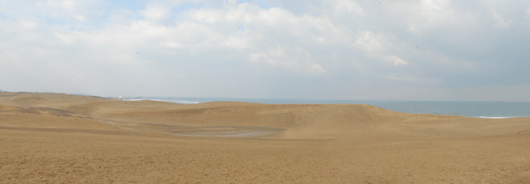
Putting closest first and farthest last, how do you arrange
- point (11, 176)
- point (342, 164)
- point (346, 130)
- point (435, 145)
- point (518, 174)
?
point (11, 176) < point (518, 174) < point (342, 164) < point (435, 145) < point (346, 130)

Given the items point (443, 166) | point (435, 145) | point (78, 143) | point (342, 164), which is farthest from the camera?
point (435, 145)

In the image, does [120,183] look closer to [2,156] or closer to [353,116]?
[2,156]

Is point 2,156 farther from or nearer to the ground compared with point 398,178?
farther from the ground

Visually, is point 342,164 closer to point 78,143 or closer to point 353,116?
point 78,143

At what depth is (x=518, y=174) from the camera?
7.36m

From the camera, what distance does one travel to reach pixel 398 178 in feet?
26.0

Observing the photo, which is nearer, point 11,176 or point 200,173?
point 11,176

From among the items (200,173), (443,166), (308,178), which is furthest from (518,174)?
(200,173)

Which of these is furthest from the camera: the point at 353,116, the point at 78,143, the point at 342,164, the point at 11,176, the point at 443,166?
the point at 353,116

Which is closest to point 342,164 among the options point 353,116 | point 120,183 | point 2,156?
point 120,183

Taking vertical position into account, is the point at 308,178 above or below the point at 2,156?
below

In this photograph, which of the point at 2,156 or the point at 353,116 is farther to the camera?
the point at 353,116

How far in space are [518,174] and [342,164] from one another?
440cm

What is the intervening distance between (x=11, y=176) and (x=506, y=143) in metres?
15.2
